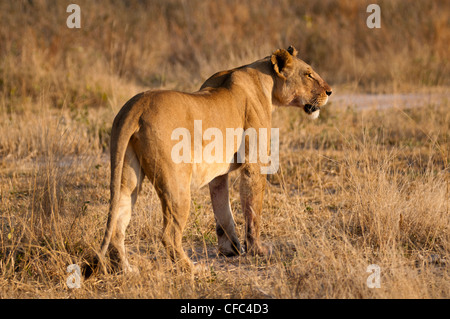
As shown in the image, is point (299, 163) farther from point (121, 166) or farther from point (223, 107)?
point (121, 166)

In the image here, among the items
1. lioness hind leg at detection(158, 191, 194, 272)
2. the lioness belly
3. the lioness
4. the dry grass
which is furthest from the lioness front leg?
lioness hind leg at detection(158, 191, 194, 272)

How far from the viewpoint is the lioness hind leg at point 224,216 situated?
16.4ft

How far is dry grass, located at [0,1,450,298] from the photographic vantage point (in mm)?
4324

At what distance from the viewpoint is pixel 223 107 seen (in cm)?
467

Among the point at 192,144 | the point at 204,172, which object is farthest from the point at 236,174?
the point at 192,144

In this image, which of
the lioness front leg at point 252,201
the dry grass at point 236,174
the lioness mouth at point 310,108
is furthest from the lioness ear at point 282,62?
the dry grass at point 236,174

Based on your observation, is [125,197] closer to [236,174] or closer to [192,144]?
[192,144]

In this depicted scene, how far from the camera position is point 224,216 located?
5008 mm

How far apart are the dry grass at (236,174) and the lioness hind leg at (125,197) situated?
185mm

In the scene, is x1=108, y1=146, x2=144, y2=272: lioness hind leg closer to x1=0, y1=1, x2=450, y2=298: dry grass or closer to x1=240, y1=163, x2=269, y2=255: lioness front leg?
x1=0, y1=1, x2=450, y2=298: dry grass

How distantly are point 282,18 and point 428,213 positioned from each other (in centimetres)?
1261

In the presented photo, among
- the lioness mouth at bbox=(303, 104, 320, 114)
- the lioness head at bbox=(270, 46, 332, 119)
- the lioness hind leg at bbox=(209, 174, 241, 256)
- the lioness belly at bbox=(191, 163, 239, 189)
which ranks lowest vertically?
the lioness hind leg at bbox=(209, 174, 241, 256)

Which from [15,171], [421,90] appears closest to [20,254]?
[15,171]

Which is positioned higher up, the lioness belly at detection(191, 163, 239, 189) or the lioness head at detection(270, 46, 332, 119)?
the lioness head at detection(270, 46, 332, 119)
